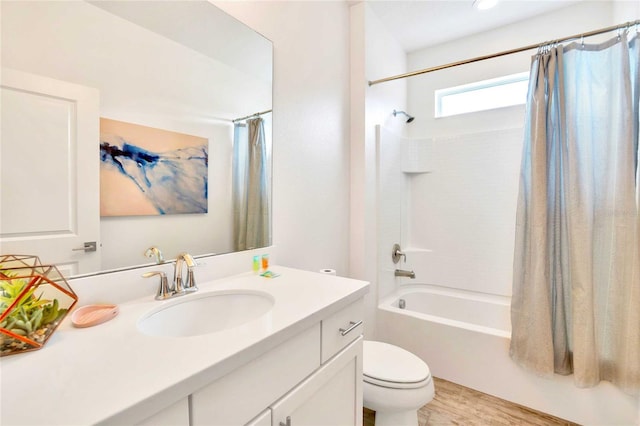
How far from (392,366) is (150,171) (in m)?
1.36

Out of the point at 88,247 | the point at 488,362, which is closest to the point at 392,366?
the point at 488,362

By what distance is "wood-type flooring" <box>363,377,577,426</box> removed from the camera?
5.26 ft

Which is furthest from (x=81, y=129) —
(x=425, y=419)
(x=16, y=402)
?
(x=425, y=419)

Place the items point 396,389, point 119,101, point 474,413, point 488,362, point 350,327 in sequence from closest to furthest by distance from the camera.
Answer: point 119,101 → point 350,327 → point 396,389 → point 474,413 → point 488,362

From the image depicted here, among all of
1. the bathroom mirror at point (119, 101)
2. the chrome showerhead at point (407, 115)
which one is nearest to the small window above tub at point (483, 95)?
the chrome showerhead at point (407, 115)

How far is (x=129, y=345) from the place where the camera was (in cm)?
64

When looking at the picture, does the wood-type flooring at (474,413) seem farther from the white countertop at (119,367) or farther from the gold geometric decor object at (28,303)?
the gold geometric decor object at (28,303)

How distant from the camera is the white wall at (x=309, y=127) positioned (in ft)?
4.90

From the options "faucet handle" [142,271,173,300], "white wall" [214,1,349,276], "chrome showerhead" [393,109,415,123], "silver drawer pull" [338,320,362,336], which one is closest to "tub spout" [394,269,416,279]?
"white wall" [214,1,349,276]

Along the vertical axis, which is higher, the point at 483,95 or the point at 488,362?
the point at 483,95

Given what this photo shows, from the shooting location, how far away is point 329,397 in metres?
0.94

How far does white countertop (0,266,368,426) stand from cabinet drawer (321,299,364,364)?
0.09 metres

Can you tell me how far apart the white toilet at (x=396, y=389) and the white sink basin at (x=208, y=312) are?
701mm

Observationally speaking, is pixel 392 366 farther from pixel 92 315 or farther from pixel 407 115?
pixel 407 115
